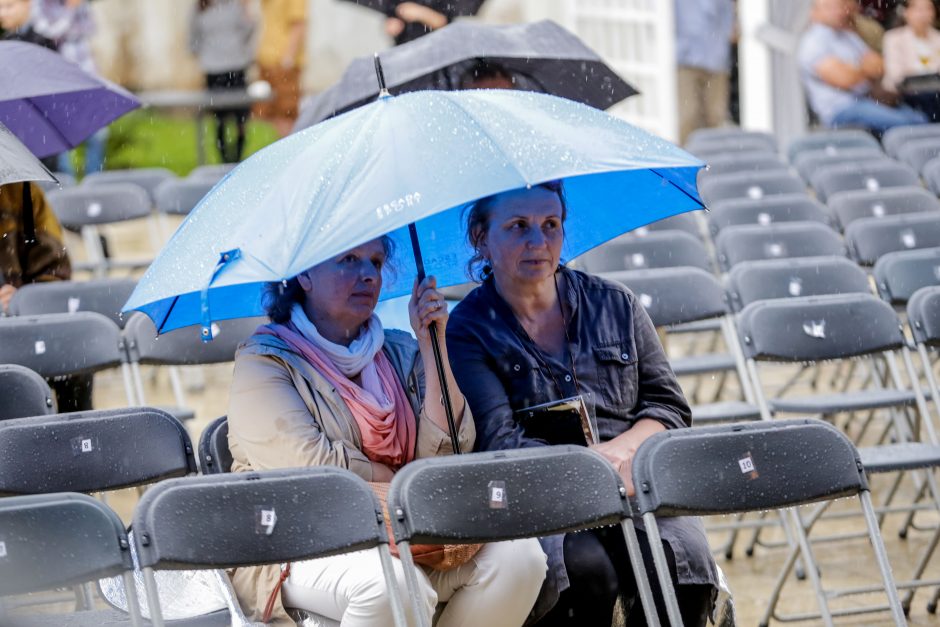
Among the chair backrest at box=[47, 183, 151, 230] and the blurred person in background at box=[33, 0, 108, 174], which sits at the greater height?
the blurred person in background at box=[33, 0, 108, 174]

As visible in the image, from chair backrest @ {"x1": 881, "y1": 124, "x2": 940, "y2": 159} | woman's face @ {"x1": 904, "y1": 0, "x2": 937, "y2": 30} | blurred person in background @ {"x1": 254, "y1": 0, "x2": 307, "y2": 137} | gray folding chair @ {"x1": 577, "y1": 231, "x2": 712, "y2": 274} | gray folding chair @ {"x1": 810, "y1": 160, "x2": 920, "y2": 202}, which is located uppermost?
blurred person in background @ {"x1": 254, "y1": 0, "x2": 307, "y2": 137}

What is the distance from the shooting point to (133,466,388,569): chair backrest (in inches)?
128

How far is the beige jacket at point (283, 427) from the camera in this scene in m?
3.71

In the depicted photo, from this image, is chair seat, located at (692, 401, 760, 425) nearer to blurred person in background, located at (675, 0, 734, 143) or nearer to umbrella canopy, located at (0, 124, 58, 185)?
umbrella canopy, located at (0, 124, 58, 185)

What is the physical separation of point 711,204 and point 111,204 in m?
3.23

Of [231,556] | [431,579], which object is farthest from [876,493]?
[231,556]

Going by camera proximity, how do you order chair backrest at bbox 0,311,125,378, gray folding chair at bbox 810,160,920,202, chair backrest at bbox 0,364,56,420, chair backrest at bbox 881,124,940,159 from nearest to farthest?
chair backrest at bbox 0,364,56,420 → chair backrest at bbox 0,311,125,378 → gray folding chair at bbox 810,160,920,202 → chair backrest at bbox 881,124,940,159

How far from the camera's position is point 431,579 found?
12.3 ft

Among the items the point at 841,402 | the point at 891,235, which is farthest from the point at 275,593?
the point at 891,235

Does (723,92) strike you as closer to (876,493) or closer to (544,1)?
(544,1)

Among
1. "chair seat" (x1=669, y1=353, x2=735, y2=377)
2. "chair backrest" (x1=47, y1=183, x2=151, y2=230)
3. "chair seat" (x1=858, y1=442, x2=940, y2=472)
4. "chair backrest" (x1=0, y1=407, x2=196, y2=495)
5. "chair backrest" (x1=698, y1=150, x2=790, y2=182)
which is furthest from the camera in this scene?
"chair backrest" (x1=698, y1=150, x2=790, y2=182)

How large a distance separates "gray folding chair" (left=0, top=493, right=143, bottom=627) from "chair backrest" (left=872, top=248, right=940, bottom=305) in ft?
12.7

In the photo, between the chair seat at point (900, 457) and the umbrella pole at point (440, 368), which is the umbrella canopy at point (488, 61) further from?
the umbrella pole at point (440, 368)

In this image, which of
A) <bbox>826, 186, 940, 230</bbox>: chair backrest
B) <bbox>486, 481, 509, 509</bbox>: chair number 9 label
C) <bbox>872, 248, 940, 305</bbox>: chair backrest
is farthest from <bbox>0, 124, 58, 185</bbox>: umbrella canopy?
<bbox>826, 186, 940, 230</bbox>: chair backrest
